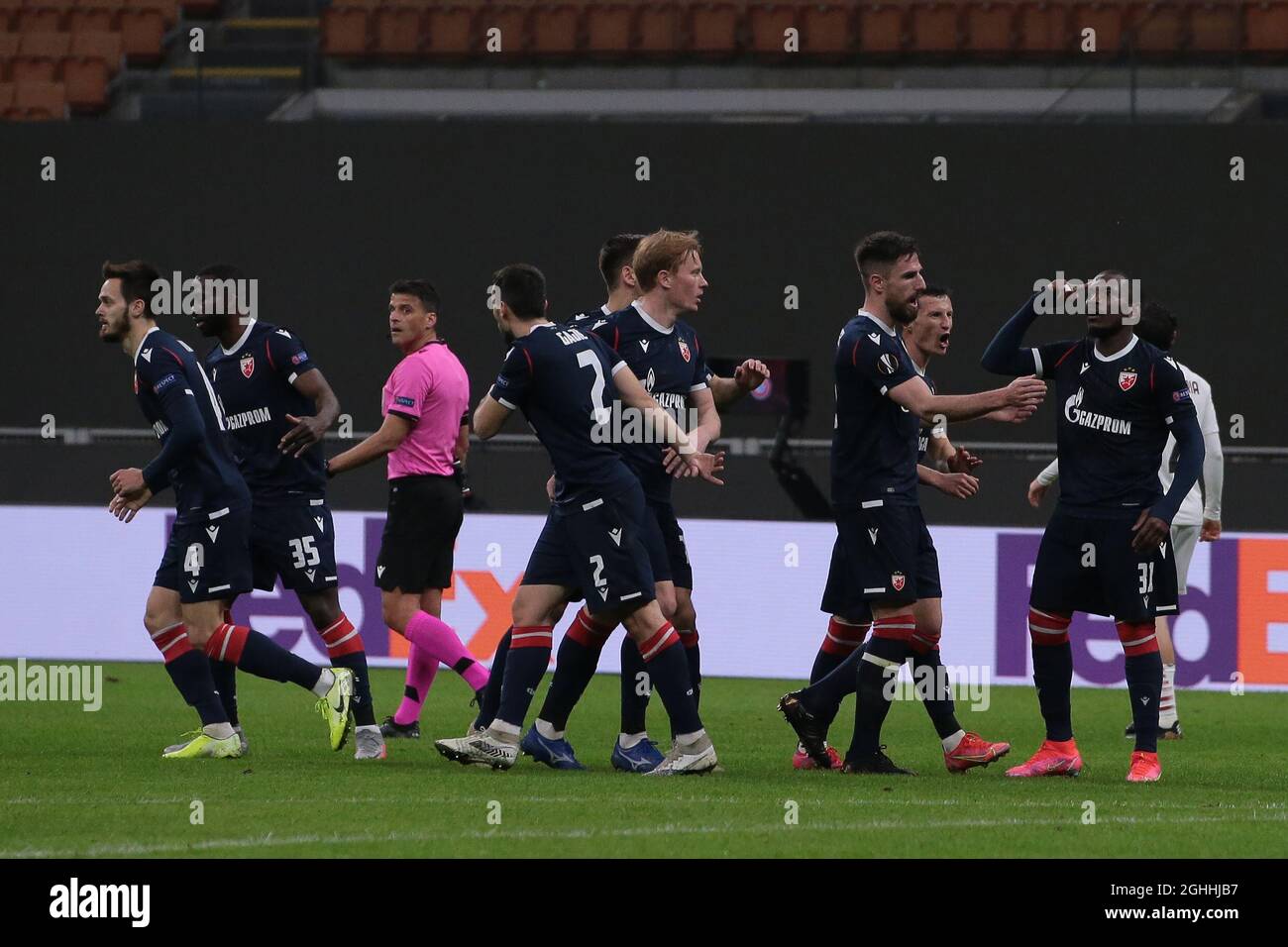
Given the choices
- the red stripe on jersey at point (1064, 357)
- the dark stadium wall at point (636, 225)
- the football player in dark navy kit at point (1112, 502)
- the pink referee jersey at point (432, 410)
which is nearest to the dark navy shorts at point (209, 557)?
the pink referee jersey at point (432, 410)

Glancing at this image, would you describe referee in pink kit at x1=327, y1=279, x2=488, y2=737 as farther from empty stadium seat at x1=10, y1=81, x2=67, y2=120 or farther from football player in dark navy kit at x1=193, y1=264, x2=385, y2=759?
empty stadium seat at x1=10, y1=81, x2=67, y2=120

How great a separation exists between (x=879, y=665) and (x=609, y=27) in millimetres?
11367

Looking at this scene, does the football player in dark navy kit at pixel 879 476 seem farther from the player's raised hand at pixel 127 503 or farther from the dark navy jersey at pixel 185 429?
the player's raised hand at pixel 127 503

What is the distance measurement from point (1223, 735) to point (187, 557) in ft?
17.2

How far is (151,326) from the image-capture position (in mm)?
8156

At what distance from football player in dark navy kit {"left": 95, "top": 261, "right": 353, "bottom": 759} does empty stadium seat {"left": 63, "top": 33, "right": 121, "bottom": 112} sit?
10.5 m

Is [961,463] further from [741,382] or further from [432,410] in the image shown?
[432,410]

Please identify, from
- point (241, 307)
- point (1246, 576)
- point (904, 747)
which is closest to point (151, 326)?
point (241, 307)

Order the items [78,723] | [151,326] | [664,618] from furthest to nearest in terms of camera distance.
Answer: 1. [78,723]
2. [151,326]
3. [664,618]

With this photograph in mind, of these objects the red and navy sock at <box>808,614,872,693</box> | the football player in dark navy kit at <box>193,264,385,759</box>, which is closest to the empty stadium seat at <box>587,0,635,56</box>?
the football player in dark navy kit at <box>193,264,385,759</box>

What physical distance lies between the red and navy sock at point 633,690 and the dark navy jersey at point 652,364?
2.18ft

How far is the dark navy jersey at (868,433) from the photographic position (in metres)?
7.65

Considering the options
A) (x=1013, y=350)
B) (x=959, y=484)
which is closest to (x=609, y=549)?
(x=959, y=484)
